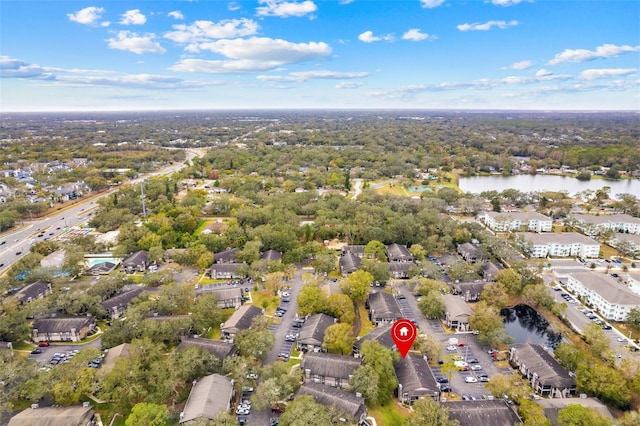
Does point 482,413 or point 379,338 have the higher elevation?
point 379,338

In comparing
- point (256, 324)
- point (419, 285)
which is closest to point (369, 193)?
point (419, 285)

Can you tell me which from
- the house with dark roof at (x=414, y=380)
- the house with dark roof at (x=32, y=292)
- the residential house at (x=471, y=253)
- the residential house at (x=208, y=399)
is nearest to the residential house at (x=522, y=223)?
the residential house at (x=471, y=253)

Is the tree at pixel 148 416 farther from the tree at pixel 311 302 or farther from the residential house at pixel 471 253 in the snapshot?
the residential house at pixel 471 253

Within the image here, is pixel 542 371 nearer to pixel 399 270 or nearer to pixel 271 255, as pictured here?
pixel 399 270

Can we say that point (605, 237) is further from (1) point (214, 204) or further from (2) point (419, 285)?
(1) point (214, 204)

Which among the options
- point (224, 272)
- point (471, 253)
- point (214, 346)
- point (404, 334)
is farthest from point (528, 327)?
point (224, 272)

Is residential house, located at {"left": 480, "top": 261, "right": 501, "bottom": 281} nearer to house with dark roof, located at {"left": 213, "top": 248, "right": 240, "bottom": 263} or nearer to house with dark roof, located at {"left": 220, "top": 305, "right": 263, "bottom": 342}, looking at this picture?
house with dark roof, located at {"left": 220, "top": 305, "right": 263, "bottom": 342}
